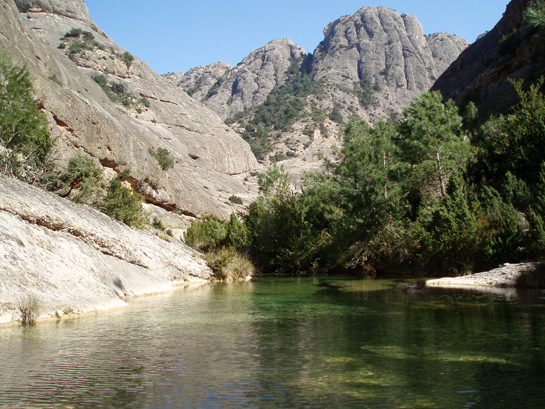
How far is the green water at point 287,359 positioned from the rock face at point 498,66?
1591 inches

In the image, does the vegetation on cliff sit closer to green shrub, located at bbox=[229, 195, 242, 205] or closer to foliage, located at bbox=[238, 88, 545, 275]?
foliage, located at bbox=[238, 88, 545, 275]

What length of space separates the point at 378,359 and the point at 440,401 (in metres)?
2.41

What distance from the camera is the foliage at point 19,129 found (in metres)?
23.8

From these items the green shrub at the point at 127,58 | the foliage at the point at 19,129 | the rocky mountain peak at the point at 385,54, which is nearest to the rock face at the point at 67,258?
the foliage at the point at 19,129

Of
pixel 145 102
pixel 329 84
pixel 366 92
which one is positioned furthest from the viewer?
pixel 329 84

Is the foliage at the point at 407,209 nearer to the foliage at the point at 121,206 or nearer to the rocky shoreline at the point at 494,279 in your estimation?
the rocky shoreline at the point at 494,279

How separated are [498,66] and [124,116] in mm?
46796

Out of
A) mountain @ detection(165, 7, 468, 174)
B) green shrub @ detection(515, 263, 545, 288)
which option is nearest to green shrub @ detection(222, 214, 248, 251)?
green shrub @ detection(515, 263, 545, 288)

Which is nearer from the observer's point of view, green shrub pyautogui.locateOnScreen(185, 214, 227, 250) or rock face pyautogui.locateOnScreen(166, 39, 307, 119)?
green shrub pyautogui.locateOnScreen(185, 214, 227, 250)

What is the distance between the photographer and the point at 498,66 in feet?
196

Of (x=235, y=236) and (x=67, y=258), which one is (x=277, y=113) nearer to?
(x=235, y=236)

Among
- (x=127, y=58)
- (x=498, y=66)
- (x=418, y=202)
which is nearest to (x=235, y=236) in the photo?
(x=418, y=202)

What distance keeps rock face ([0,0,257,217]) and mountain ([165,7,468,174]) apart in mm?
34957

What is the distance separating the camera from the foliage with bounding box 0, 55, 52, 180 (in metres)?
23.8
